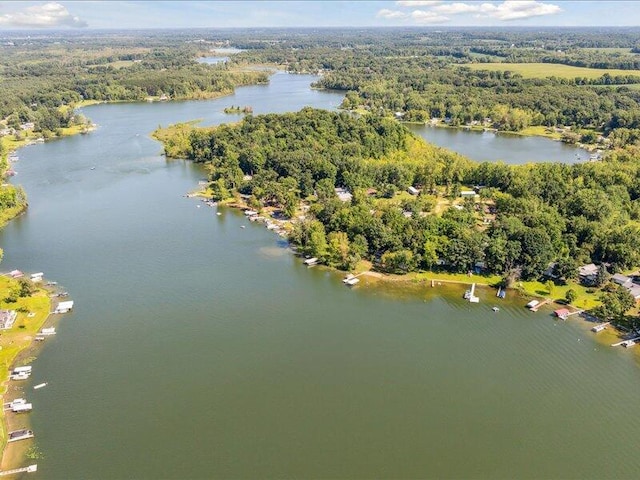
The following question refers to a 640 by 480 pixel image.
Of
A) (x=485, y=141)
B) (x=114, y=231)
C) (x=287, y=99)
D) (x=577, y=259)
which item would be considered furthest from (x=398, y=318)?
(x=287, y=99)

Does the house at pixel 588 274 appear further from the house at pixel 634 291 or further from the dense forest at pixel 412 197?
the house at pixel 634 291

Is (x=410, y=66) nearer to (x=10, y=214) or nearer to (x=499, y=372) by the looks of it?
(x=10, y=214)

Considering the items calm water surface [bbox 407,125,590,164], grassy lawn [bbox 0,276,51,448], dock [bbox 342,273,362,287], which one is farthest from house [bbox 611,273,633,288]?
grassy lawn [bbox 0,276,51,448]

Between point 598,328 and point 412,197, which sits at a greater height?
point 412,197

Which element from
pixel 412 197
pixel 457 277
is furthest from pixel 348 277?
pixel 412 197

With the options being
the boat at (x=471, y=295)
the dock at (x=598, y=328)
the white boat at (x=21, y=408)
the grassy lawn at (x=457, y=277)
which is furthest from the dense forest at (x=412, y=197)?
the white boat at (x=21, y=408)

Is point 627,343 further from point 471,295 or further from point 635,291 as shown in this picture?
point 471,295
